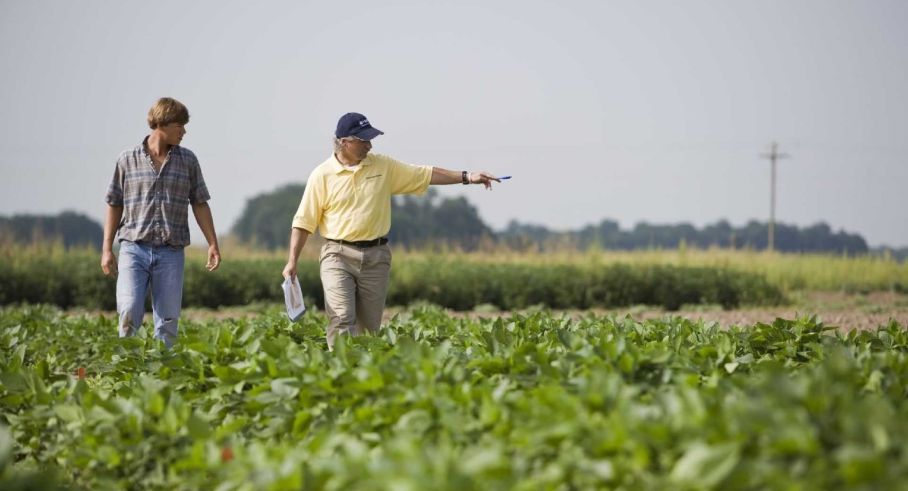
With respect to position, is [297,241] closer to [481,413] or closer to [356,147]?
[356,147]

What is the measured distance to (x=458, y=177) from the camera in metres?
7.38

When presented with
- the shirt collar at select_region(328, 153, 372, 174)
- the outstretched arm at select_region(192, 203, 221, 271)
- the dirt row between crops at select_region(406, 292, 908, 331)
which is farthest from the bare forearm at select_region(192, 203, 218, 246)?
the dirt row between crops at select_region(406, 292, 908, 331)

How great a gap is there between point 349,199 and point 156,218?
4.54 feet

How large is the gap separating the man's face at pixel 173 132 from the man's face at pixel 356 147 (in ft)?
3.92

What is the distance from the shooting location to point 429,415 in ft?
14.0

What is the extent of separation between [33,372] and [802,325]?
501cm

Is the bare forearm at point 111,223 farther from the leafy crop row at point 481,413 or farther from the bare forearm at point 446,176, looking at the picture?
the bare forearm at point 446,176

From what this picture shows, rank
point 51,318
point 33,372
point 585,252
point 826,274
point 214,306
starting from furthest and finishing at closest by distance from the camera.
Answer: point 826,274 < point 585,252 < point 214,306 < point 51,318 < point 33,372

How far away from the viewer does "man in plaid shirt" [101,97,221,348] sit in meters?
7.14

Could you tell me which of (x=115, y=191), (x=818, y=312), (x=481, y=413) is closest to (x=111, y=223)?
(x=115, y=191)

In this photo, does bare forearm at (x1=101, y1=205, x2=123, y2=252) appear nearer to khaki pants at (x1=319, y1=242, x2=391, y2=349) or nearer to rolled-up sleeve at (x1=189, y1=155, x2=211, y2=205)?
rolled-up sleeve at (x1=189, y1=155, x2=211, y2=205)

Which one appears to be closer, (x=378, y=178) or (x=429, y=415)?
(x=429, y=415)

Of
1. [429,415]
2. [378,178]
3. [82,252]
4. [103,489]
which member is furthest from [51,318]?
[82,252]

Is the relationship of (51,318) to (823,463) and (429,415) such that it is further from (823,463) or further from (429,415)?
(823,463)
